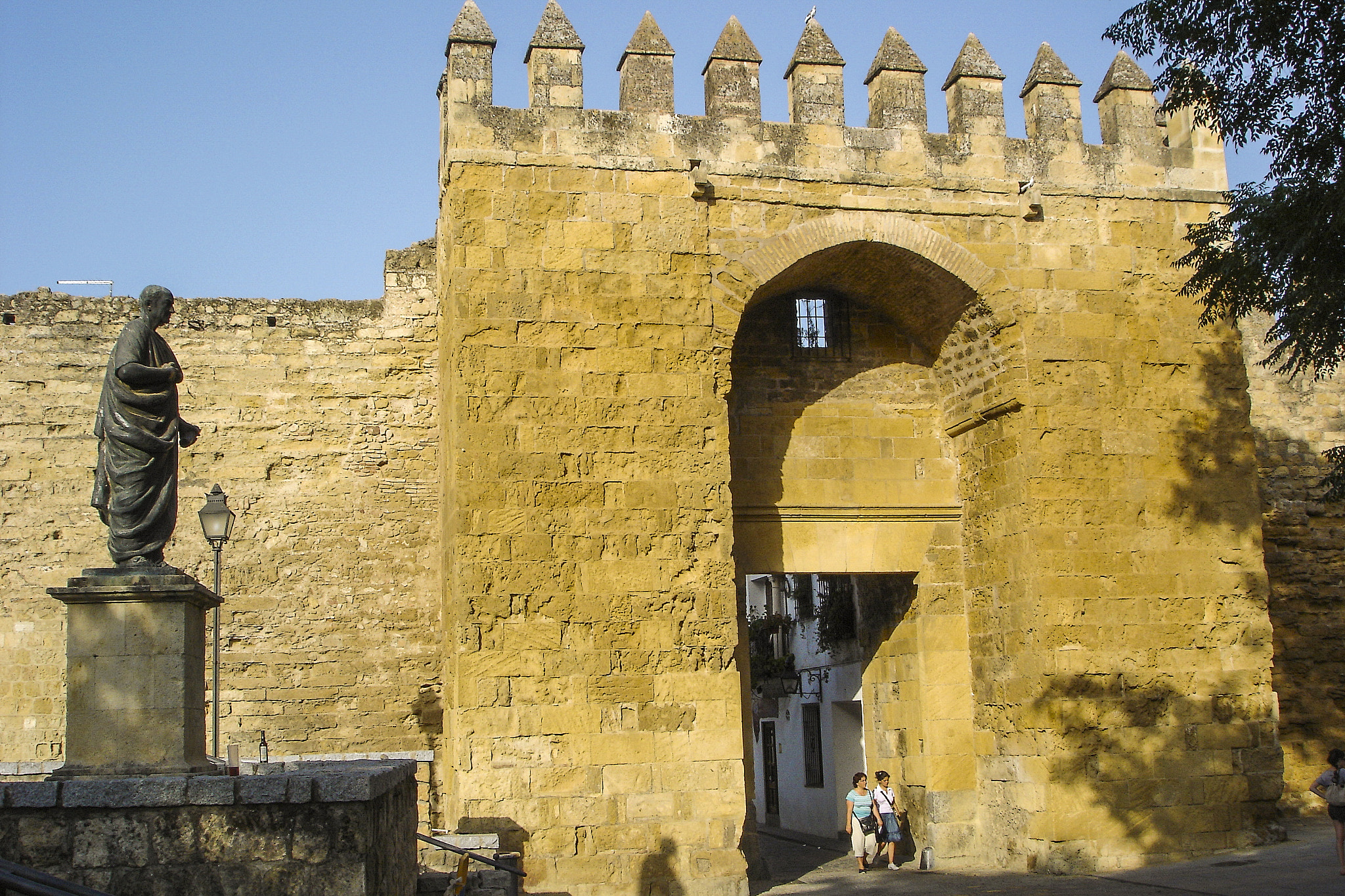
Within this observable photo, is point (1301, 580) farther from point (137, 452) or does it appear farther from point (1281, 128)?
point (137, 452)

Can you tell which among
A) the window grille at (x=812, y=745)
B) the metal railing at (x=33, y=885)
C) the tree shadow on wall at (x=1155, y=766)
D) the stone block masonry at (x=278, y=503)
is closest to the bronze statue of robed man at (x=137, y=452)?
the metal railing at (x=33, y=885)

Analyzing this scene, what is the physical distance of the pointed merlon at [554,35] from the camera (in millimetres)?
10031

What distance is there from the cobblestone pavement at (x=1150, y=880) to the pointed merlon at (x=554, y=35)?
674 cm

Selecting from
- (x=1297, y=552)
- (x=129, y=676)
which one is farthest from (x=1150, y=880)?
(x=129, y=676)

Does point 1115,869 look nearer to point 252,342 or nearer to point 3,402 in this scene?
point 252,342

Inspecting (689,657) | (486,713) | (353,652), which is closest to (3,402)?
(353,652)

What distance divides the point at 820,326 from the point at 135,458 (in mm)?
6514

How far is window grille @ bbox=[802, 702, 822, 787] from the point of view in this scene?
1653cm

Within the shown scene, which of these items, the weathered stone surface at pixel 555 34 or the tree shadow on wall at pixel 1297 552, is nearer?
the weathered stone surface at pixel 555 34

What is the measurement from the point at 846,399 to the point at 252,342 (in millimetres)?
5558

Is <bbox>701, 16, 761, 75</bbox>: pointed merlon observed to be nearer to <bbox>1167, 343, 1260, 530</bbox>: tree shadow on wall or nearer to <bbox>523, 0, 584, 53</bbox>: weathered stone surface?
<bbox>523, 0, 584, 53</bbox>: weathered stone surface

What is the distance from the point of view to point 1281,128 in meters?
8.27

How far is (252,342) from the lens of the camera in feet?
39.5

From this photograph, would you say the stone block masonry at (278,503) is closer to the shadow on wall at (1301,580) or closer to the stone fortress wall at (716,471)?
the stone fortress wall at (716,471)
